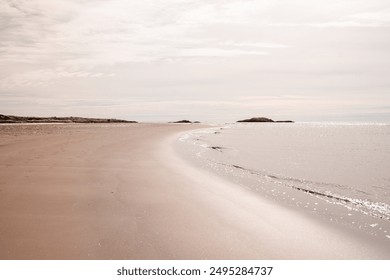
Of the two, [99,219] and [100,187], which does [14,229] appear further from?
[100,187]

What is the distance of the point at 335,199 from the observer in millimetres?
6609

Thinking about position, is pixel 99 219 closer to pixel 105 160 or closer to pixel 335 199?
pixel 335 199

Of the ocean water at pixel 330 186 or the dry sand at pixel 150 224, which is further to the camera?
the ocean water at pixel 330 186

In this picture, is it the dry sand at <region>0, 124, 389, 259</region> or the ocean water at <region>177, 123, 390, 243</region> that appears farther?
the ocean water at <region>177, 123, 390, 243</region>

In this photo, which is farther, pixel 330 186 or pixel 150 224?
pixel 330 186

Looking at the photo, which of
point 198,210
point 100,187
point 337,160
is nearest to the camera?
point 198,210

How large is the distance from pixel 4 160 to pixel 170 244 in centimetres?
737

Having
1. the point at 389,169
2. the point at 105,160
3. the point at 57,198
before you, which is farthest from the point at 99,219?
the point at 389,169

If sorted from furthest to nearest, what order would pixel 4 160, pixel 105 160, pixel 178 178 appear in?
pixel 105 160 → pixel 4 160 → pixel 178 178

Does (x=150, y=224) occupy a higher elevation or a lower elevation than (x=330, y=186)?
higher
